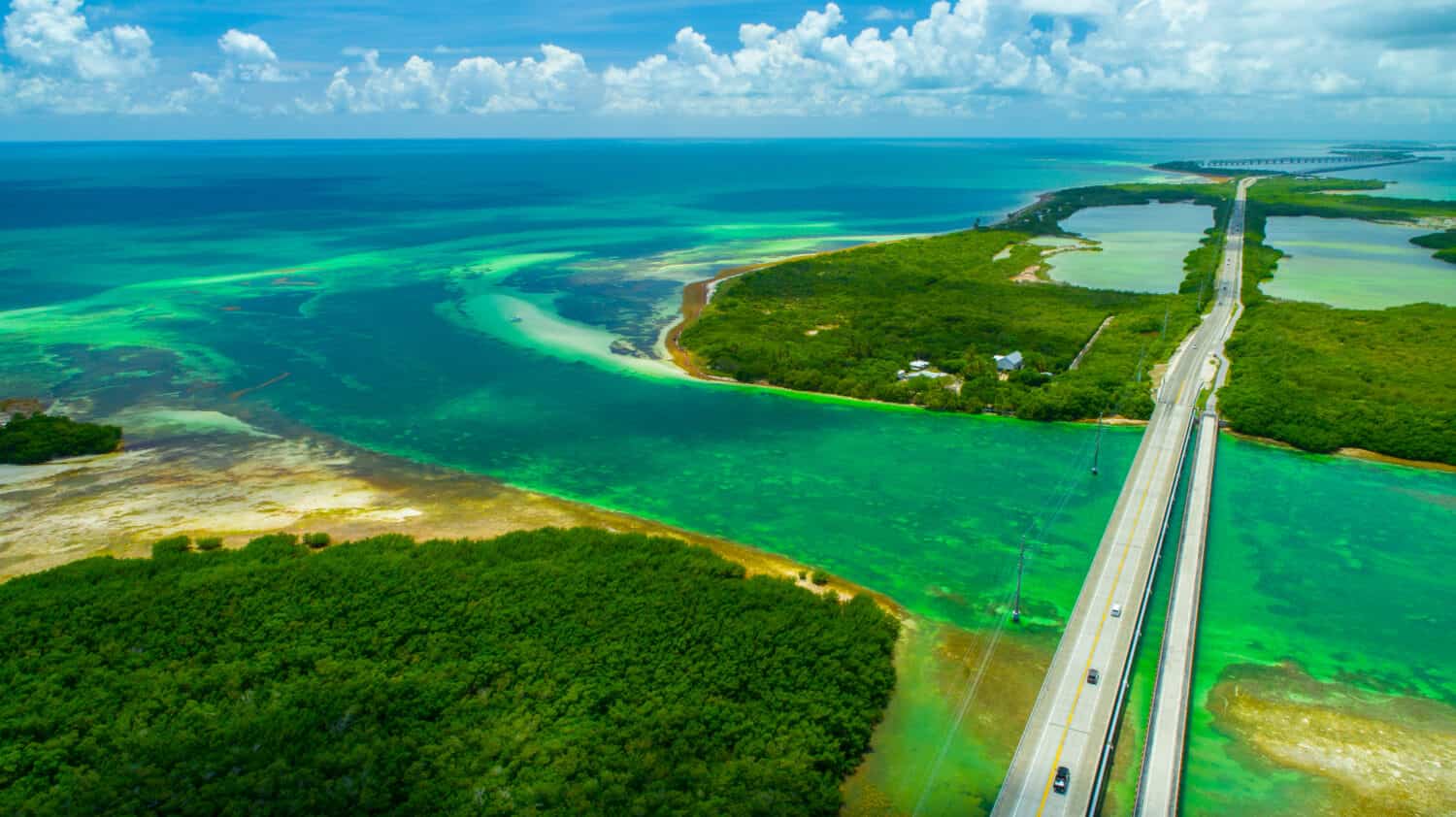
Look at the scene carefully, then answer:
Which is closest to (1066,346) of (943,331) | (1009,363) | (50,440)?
(1009,363)

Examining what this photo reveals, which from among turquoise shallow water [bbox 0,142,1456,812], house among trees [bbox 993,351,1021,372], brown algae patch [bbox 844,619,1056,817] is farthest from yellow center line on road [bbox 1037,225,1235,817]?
house among trees [bbox 993,351,1021,372]

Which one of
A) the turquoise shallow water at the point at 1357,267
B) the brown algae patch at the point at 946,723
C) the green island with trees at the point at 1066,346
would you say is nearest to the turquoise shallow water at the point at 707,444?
the brown algae patch at the point at 946,723

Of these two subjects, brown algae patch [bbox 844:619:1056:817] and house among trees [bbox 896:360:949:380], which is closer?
brown algae patch [bbox 844:619:1056:817]

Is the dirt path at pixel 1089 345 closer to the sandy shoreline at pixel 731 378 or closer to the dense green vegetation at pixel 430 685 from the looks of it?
the sandy shoreline at pixel 731 378

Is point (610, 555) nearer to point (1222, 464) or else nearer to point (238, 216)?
point (1222, 464)

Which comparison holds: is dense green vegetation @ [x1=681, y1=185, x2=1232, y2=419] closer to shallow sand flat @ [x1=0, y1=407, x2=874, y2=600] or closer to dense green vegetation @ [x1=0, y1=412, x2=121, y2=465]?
shallow sand flat @ [x1=0, y1=407, x2=874, y2=600]

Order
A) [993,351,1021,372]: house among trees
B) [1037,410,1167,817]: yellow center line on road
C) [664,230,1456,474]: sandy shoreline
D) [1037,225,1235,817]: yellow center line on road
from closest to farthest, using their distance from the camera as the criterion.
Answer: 1. [1037,410,1167,817]: yellow center line on road
2. [1037,225,1235,817]: yellow center line on road
3. [664,230,1456,474]: sandy shoreline
4. [993,351,1021,372]: house among trees
